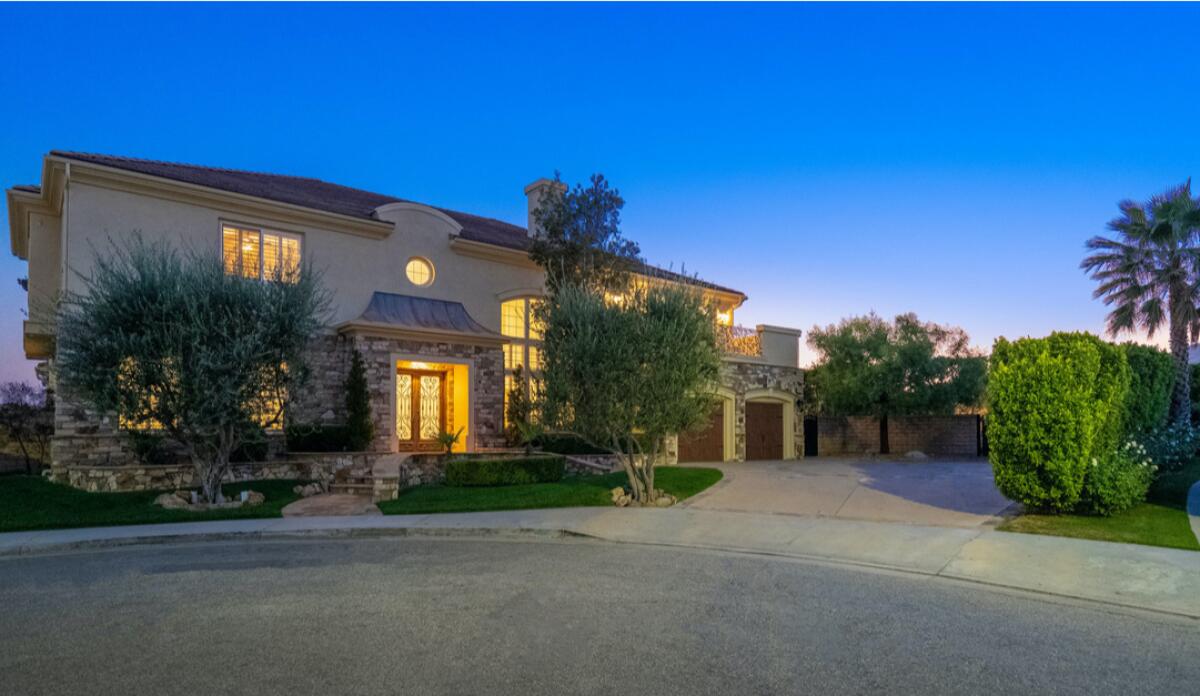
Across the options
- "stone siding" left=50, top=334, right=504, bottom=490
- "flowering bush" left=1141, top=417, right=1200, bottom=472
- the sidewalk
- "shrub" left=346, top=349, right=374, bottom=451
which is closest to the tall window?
"stone siding" left=50, top=334, right=504, bottom=490

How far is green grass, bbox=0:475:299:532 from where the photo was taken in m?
12.6

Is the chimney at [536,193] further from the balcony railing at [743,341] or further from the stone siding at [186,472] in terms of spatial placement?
the stone siding at [186,472]

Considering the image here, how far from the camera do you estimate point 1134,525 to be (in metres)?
10.6

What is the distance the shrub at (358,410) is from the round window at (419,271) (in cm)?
338

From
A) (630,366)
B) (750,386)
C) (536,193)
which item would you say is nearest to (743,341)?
(750,386)

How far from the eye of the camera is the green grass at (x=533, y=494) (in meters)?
14.2

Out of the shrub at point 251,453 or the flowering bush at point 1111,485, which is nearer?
the flowering bush at point 1111,485

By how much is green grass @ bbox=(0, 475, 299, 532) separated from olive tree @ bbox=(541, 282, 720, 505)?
5.86 m

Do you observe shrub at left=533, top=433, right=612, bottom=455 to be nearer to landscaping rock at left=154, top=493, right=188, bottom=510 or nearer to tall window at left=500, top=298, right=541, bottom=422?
tall window at left=500, top=298, right=541, bottom=422

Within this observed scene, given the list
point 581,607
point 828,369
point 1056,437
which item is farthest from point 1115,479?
point 828,369

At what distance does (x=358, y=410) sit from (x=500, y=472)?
4.32 m

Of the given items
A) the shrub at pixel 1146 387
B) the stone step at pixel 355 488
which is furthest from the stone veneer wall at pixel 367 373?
the shrub at pixel 1146 387

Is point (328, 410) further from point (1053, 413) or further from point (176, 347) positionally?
point (1053, 413)

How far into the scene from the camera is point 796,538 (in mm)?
10609
